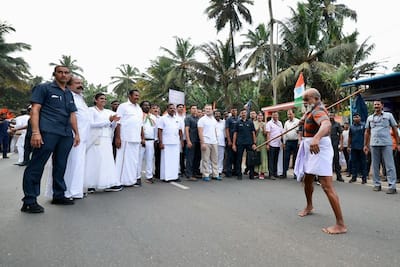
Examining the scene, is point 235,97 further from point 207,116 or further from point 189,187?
point 189,187

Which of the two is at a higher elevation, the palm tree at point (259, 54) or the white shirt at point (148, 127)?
the palm tree at point (259, 54)

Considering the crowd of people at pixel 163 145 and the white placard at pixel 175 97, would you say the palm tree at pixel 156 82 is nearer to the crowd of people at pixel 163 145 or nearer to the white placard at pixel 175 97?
the white placard at pixel 175 97

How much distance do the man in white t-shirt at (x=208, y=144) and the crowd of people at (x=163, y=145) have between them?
2cm

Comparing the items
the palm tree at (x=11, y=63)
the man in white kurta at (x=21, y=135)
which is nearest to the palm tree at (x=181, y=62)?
the palm tree at (x=11, y=63)

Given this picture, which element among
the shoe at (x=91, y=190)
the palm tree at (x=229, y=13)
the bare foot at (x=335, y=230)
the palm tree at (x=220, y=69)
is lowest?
the bare foot at (x=335, y=230)

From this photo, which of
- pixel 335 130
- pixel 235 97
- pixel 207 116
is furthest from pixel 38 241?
pixel 235 97

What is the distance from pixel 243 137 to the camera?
824 centimetres

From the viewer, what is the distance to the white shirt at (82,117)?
5164 mm

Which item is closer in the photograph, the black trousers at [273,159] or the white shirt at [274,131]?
the black trousers at [273,159]

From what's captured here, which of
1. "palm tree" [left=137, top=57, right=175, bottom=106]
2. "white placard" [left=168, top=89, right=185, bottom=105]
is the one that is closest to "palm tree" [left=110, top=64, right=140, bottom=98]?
"palm tree" [left=137, top=57, right=175, bottom=106]

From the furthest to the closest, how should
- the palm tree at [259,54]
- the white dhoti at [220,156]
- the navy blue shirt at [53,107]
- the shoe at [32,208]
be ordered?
the palm tree at [259,54], the white dhoti at [220,156], the navy blue shirt at [53,107], the shoe at [32,208]

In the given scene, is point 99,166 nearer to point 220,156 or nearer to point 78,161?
point 78,161

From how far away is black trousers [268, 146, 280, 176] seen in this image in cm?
846

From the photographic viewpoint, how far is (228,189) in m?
6.36
